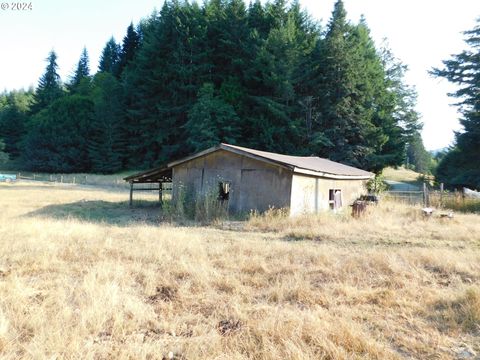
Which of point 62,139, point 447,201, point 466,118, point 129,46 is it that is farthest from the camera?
point 129,46

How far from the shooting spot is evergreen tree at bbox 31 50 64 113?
67125mm

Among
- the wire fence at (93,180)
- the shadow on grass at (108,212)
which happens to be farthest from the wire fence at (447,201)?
the wire fence at (93,180)

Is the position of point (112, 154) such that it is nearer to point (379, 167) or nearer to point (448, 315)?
point (379, 167)

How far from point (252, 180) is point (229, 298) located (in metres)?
9.53

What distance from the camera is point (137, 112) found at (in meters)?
45.5

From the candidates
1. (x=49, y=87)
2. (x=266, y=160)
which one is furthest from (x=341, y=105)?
(x=49, y=87)

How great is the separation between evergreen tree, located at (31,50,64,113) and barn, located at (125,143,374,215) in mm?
61189

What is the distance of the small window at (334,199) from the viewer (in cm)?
1723

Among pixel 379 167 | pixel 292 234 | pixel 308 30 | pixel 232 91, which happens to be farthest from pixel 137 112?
pixel 292 234

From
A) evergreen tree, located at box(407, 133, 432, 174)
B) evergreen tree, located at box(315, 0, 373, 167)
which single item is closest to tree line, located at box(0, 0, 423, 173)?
evergreen tree, located at box(315, 0, 373, 167)

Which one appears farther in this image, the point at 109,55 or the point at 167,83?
the point at 109,55

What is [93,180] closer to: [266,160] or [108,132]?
[108,132]

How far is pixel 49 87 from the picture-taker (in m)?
72.2

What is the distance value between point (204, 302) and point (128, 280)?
58.1 inches
